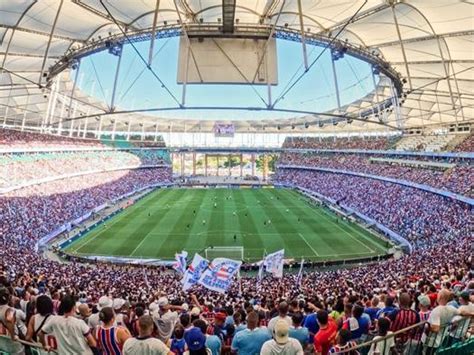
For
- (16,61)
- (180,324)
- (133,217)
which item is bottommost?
(133,217)

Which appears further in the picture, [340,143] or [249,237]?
[340,143]

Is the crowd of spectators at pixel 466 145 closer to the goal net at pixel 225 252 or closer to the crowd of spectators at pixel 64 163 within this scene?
the goal net at pixel 225 252

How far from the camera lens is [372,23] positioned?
19875 mm

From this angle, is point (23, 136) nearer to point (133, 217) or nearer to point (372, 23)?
point (133, 217)

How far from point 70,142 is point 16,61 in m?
40.7

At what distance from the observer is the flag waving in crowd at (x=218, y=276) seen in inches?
637

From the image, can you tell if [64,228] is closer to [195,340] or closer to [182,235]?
[182,235]

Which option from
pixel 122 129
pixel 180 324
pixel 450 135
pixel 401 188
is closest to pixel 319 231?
pixel 401 188

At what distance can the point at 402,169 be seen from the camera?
171 ft

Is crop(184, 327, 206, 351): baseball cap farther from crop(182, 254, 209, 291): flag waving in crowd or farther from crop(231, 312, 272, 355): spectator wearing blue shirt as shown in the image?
crop(182, 254, 209, 291): flag waving in crowd

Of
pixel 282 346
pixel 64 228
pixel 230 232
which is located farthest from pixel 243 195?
pixel 282 346

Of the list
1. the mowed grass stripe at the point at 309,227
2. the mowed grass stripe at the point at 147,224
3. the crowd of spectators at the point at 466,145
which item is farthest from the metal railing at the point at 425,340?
the crowd of spectators at the point at 466,145

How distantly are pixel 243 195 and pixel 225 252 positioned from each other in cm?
3851

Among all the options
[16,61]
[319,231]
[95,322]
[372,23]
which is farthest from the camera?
[319,231]
